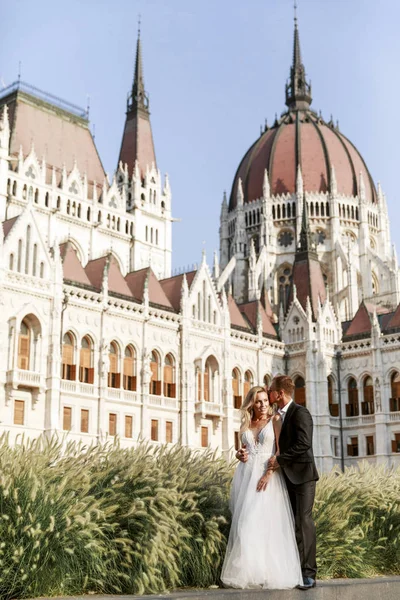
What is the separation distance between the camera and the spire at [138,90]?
209 ft

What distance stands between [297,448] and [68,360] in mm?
28947

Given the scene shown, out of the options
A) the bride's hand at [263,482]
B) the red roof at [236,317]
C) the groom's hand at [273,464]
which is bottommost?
the bride's hand at [263,482]

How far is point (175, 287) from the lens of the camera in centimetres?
4569

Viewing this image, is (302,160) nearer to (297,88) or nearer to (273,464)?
(297,88)

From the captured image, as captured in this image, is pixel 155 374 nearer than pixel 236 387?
Yes

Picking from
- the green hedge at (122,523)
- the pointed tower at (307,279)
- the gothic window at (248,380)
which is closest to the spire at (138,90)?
the pointed tower at (307,279)

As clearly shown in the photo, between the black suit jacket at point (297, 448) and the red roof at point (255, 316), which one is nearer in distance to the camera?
the black suit jacket at point (297, 448)

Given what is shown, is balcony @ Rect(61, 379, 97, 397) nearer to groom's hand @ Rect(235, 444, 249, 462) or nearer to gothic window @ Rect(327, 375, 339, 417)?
gothic window @ Rect(327, 375, 339, 417)

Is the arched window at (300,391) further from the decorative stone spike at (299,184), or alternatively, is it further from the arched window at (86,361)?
the decorative stone spike at (299,184)

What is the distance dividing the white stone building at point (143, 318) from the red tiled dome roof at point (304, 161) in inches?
301

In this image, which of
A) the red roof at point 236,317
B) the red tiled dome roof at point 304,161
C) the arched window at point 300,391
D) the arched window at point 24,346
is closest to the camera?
the arched window at point 24,346

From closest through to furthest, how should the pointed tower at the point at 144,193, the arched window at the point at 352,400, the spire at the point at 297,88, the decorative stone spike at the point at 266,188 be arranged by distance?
1. the arched window at the point at 352,400
2. the pointed tower at the point at 144,193
3. the decorative stone spike at the point at 266,188
4. the spire at the point at 297,88

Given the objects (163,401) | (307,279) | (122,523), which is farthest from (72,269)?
(122,523)

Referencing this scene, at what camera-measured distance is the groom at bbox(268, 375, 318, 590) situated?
33.8ft
